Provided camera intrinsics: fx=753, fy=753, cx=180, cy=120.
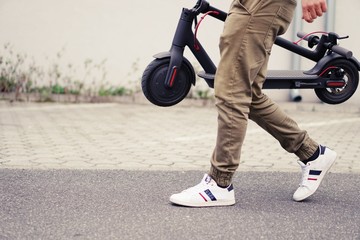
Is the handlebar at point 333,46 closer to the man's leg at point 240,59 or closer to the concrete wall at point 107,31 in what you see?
the man's leg at point 240,59

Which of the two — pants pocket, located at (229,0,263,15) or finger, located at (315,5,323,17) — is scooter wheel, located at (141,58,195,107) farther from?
finger, located at (315,5,323,17)

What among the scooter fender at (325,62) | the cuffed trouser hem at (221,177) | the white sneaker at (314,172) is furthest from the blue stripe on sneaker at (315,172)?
the scooter fender at (325,62)

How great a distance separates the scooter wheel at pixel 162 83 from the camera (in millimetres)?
4379

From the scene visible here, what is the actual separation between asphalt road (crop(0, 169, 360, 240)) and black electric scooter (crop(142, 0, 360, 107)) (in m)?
0.61

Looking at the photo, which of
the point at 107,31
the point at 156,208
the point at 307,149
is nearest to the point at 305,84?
the point at 307,149

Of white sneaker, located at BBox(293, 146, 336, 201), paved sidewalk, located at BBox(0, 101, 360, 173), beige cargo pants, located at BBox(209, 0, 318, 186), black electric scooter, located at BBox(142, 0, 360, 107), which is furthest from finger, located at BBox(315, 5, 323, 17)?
paved sidewalk, located at BBox(0, 101, 360, 173)

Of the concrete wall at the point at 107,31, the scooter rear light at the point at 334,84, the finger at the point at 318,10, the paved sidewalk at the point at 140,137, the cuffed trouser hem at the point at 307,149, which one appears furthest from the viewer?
the concrete wall at the point at 107,31

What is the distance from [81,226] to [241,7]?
4.54 ft

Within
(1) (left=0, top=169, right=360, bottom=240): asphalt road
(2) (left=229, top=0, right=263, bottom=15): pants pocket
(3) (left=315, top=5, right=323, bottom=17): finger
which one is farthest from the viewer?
(2) (left=229, top=0, right=263, bottom=15): pants pocket

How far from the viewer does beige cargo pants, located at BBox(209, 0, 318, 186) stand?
3.88 m

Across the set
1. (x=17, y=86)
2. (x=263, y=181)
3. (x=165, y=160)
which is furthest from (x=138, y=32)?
(x=263, y=181)

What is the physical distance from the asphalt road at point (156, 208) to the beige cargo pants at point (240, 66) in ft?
1.10

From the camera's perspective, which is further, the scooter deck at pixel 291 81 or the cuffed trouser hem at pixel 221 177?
the scooter deck at pixel 291 81

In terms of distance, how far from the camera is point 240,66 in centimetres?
390
